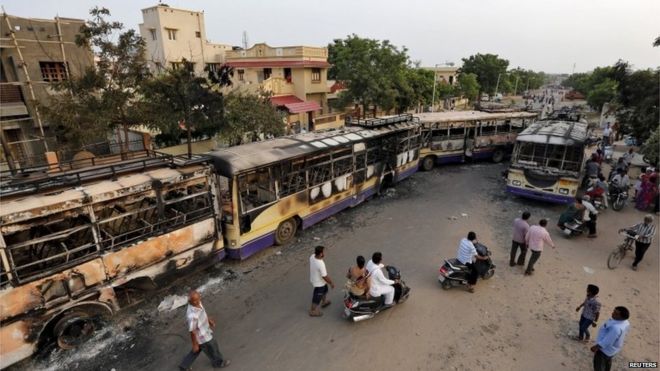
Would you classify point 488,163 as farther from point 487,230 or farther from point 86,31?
point 86,31

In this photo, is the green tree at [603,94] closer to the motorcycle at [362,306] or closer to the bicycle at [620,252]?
the bicycle at [620,252]

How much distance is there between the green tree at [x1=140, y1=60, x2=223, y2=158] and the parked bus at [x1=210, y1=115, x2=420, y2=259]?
522 cm

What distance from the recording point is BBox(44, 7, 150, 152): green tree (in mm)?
11109

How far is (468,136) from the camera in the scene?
53.2 feet

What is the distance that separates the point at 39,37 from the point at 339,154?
45.8 feet

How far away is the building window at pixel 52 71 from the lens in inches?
567

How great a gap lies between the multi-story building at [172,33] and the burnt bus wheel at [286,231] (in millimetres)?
21477

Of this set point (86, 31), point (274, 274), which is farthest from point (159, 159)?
point (86, 31)

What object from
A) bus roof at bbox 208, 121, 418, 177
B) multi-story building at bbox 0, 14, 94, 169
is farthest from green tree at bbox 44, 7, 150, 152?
bus roof at bbox 208, 121, 418, 177

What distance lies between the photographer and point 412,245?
893 centimetres

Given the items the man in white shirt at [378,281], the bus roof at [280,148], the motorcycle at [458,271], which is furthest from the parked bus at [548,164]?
the man in white shirt at [378,281]

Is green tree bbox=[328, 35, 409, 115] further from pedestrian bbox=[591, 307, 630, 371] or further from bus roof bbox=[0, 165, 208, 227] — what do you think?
pedestrian bbox=[591, 307, 630, 371]

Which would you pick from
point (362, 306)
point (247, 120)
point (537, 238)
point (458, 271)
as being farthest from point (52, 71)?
point (537, 238)

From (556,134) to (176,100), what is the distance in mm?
13369
